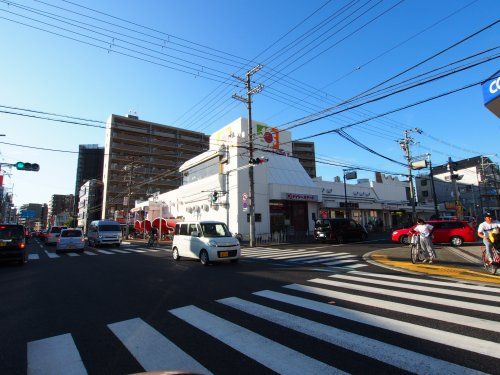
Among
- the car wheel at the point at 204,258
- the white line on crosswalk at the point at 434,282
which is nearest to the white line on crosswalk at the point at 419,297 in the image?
the white line on crosswalk at the point at 434,282

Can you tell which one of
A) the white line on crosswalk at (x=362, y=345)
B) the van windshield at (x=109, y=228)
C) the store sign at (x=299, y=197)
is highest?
the store sign at (x=299, y=197)

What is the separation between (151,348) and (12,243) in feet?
43.0

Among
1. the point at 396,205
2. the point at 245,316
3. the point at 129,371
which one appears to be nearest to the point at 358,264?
the point at 245,316

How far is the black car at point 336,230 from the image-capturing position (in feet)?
78.4

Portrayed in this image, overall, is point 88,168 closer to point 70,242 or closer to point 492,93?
point 70,242

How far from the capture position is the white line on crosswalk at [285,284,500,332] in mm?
4848

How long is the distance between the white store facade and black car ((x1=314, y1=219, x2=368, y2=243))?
487 centimetres

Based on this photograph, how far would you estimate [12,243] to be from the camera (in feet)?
44.4

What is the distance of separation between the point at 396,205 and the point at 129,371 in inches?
1861

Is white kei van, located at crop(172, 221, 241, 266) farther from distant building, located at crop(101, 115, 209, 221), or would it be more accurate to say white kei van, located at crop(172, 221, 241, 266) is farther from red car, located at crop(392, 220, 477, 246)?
distant building, located at crop(101, 115, 209, 221)

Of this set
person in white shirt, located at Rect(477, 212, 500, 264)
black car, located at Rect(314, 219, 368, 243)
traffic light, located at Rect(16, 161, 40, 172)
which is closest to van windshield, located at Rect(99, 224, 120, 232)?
traffic light, located at Rect(16, 161, 40, 172)

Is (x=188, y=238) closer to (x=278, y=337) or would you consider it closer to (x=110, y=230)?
(x=278, y=337)

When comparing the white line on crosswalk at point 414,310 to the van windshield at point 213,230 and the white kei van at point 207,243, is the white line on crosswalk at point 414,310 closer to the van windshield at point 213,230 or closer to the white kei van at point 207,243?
the white kei van at point 207,243

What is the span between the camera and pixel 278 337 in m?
4.45
